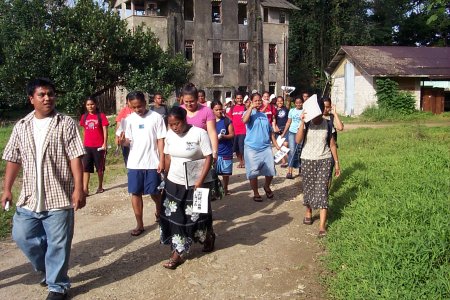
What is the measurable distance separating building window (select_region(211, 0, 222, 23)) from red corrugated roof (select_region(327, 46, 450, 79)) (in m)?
8.25

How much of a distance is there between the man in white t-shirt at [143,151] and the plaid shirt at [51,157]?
5.26ft

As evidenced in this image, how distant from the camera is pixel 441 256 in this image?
4.07 metres

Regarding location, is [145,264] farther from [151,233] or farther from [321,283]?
[321,283]

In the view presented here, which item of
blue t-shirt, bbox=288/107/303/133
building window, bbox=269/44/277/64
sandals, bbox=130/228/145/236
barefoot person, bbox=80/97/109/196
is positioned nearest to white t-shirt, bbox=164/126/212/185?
sandals, bbox=130/228/145/236

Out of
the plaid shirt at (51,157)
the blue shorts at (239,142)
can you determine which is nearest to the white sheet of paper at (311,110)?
the plaid shirt at (51,157)

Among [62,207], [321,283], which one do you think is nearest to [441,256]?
[321,283]

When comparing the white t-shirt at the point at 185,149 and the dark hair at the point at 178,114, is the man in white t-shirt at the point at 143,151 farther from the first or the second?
the dark hair at the point at 178,114

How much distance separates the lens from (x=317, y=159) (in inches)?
228

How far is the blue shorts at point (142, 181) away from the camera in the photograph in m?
5.62

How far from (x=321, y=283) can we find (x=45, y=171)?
276 centimetres

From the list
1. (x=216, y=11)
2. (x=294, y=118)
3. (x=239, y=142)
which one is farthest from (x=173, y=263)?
(x=216, y=11)

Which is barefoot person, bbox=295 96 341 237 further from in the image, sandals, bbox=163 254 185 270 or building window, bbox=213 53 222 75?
building window, bbox=213 53 222 75

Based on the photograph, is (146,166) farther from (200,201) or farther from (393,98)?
(393,98)

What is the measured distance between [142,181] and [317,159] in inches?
87.6
